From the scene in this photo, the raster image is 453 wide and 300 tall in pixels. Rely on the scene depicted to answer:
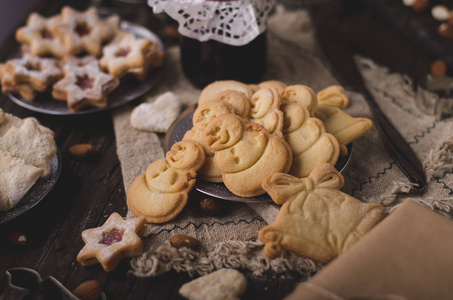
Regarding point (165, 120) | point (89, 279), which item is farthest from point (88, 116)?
point (89, 279)

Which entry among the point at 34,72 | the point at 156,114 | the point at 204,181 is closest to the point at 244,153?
the point at 204,181

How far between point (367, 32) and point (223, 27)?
94 cm

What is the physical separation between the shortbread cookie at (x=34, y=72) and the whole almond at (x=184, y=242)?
0.88m

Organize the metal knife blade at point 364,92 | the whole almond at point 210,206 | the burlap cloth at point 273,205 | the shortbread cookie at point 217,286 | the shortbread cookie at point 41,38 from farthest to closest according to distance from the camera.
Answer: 1. the shortbread cookie at point 41,38
2. the metal knife blade at point 364,92
3. the whole almond at point 210,206
4. the burlap cloth at point 273,205
5. the shortbread cookie at point 217,286

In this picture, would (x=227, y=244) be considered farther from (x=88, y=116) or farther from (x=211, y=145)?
(x=88, y=116)

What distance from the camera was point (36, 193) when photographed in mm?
1184

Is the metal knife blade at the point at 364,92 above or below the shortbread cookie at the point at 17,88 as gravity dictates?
above

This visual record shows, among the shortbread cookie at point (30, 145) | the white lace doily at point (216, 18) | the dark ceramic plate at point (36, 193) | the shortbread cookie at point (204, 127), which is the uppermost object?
the white lace doily at point (216, 18)

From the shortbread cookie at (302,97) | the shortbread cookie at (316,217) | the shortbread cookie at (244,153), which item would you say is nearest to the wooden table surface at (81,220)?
the shortbread cookie at (316,217)

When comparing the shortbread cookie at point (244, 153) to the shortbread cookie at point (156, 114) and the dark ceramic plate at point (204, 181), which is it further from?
the shortbread cookie at point (156, 114)

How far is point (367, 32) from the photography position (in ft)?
6.68

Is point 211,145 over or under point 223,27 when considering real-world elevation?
under

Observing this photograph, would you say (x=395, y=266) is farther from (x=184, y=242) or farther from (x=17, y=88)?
(x=17, y=88)

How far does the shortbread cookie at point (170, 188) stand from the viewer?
114 cm
